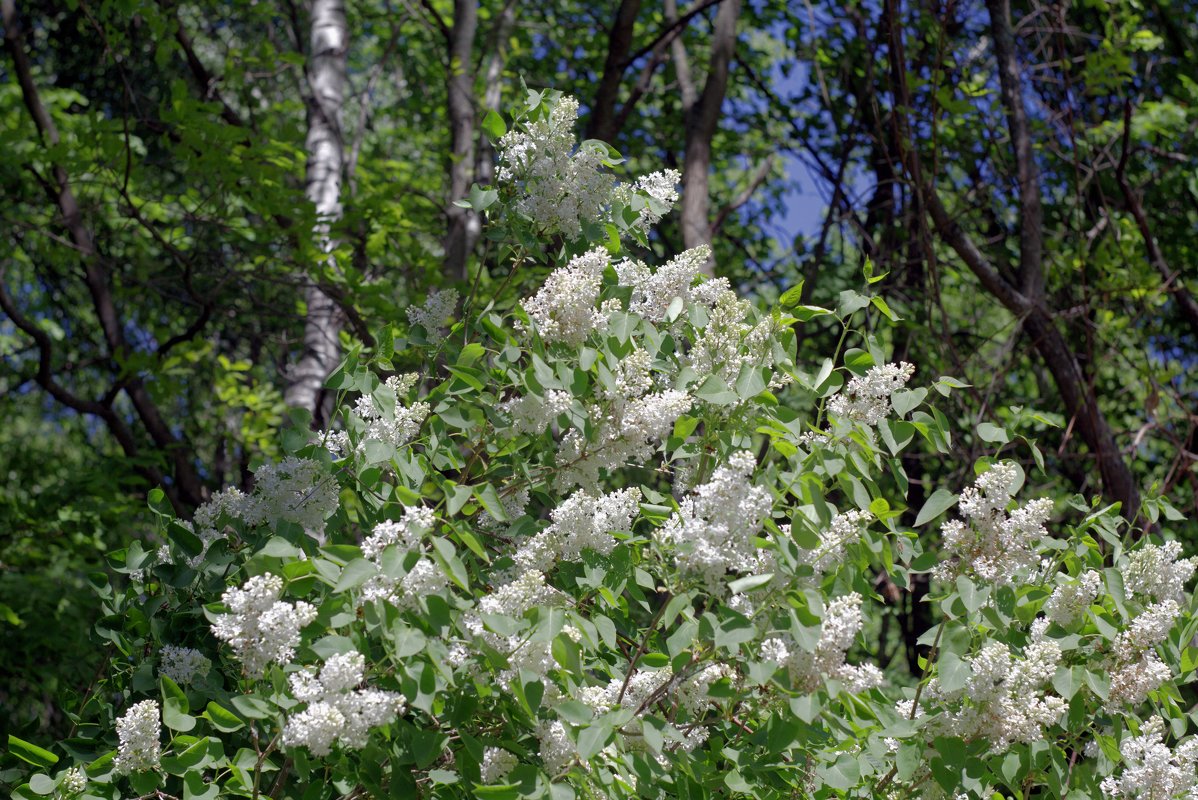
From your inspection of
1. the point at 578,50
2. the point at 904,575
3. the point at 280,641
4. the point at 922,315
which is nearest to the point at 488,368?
the point at 280,641

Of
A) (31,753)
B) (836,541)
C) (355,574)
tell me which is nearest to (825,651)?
(836,541)

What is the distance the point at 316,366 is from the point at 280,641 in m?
3.88

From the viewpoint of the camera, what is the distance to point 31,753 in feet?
6.39

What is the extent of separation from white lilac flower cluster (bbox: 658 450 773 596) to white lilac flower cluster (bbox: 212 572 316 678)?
0.57 metres

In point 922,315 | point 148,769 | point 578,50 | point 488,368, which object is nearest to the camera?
point 148,769

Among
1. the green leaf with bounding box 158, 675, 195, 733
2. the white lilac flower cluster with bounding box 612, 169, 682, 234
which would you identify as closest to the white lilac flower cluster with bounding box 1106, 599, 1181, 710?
the white lilac flower cluster with bounding box 612, 169, 682, 234

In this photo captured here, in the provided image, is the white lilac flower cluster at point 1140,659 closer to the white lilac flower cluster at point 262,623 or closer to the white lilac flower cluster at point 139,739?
the white lilac flower cluster at point 262,623

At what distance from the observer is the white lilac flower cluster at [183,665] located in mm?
2012

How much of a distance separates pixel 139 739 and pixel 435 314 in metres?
1.00

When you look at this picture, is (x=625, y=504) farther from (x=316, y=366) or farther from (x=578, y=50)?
(x=578, y=50)

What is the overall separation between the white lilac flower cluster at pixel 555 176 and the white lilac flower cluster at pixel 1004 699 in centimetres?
112

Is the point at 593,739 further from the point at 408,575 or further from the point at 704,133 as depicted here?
the point at 704,133

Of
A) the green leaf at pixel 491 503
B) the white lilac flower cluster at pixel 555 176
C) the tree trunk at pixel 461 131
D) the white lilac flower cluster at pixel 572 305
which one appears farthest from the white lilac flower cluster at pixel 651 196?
the tree trunk at pixel 461 131

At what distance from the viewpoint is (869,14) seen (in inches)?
256
